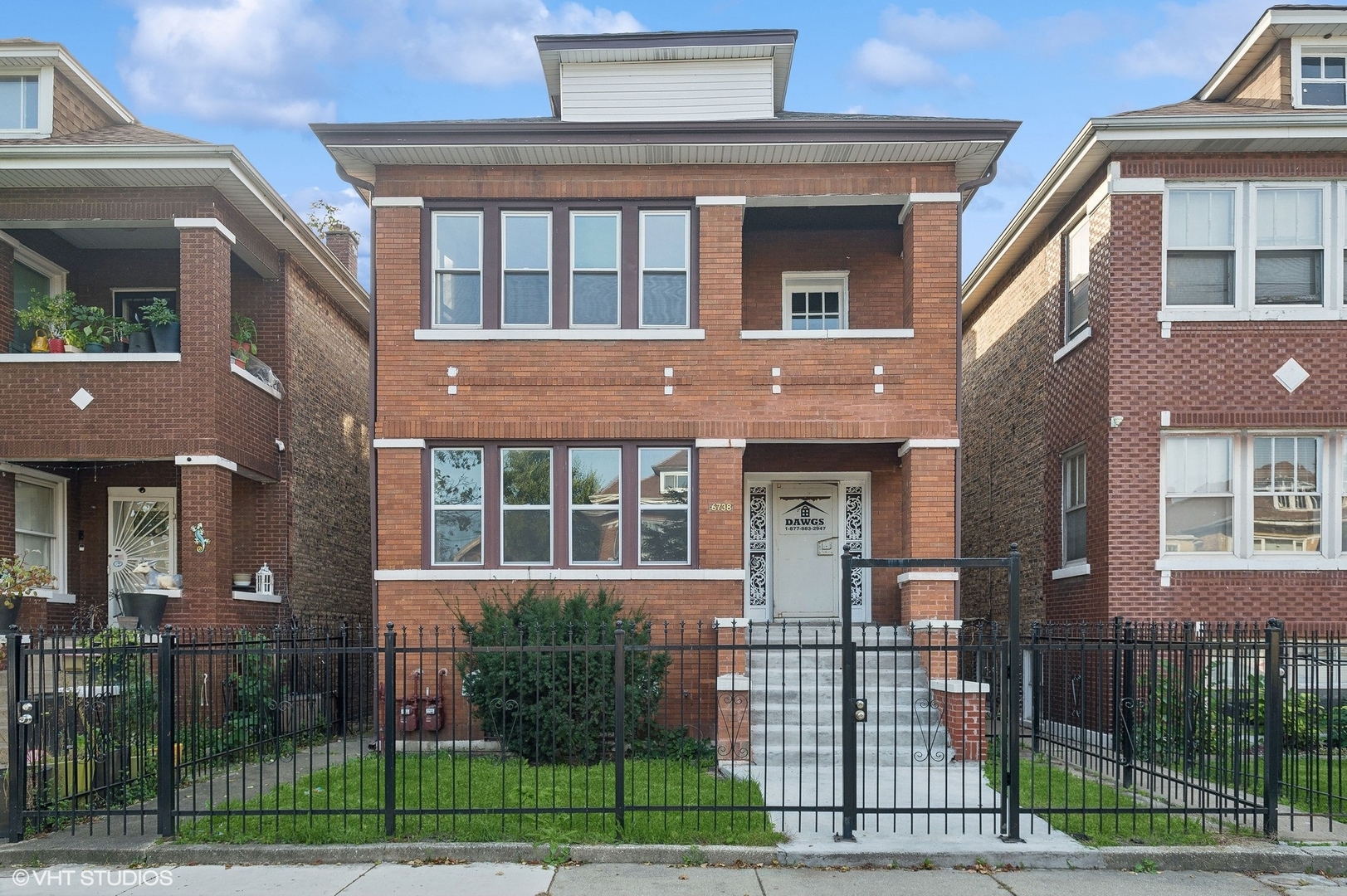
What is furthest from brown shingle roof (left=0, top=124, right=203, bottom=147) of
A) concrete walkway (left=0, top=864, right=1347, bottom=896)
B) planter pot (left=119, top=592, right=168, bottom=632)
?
concrete walkway (left=0, top=864, right=1347, bottom=896)

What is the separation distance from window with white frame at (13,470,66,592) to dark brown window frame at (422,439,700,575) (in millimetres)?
5865

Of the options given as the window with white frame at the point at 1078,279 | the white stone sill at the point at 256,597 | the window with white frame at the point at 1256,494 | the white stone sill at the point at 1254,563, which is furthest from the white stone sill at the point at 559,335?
the white stone sill at the point at 1254,563

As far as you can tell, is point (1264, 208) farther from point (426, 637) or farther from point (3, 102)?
point (3, 102)

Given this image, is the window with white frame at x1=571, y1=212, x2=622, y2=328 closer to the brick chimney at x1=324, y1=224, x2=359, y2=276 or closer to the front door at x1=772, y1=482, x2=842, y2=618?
the front door at x1=772, y1=482, x2=842, y2=618

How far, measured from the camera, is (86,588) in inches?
667

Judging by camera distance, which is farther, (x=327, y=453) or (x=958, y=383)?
(x=327, y=453)

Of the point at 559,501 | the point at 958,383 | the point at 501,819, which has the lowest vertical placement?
the point at 501,819

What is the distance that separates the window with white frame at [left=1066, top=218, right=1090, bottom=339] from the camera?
15750mm

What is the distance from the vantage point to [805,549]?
16.4 metres

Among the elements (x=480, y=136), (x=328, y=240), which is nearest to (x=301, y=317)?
(x=328, y=240)

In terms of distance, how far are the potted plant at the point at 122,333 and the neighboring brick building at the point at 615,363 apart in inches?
132

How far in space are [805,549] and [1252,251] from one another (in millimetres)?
7091

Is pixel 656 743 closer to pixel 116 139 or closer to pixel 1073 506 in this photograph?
pixel 1073 506

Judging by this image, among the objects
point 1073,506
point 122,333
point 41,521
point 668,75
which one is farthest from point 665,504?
point 41,521
